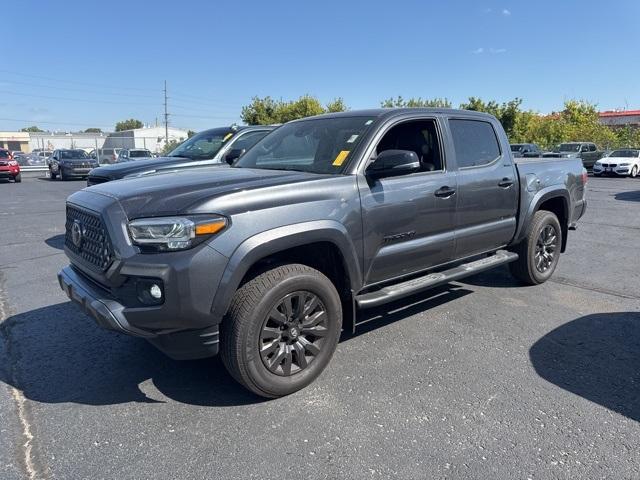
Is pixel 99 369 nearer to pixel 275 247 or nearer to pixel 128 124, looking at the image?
pixel 275 247

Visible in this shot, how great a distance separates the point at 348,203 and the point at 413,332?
154cm

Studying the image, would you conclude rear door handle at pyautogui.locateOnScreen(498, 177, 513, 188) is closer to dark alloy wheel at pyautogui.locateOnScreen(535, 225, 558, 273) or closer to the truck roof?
the truck roof

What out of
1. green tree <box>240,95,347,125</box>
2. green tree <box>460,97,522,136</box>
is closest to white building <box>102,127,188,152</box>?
green tree <box>240,95,347,125</box>

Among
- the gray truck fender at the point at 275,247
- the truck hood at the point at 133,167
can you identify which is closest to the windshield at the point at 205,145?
the truck hood at the point at 133,167

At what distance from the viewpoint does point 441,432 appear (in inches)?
115

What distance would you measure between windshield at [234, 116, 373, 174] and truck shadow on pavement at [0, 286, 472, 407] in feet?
5.08

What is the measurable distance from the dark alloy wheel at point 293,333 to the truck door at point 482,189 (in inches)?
67.9

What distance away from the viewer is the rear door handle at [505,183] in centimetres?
492

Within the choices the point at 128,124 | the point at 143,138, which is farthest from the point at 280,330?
the point at 128,124

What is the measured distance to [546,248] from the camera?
Result: 19.2 feet

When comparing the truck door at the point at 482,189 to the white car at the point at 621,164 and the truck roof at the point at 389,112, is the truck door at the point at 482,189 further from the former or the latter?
the white car at the point at 621,164

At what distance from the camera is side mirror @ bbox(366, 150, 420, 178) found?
363 cm

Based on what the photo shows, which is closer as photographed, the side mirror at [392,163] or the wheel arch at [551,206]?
the side mirror at [392,163]

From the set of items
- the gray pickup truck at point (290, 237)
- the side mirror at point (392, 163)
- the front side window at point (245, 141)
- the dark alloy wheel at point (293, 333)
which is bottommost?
the dark alloy wheel at point (293, 333)
